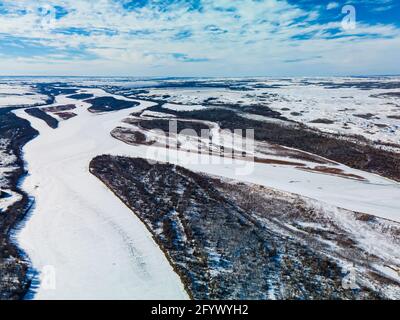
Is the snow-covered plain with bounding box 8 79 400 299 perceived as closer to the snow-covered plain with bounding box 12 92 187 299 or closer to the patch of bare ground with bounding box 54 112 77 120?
the snow-covered plain with bounding box 12 92 187 299

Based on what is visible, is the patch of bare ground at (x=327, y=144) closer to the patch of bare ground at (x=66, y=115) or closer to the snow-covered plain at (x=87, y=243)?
the snow-covered plain at (x=87, y=243)

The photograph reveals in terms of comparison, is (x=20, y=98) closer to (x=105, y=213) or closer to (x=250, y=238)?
(x=105, y=213)

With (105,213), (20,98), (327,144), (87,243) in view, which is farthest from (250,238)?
(20,98)

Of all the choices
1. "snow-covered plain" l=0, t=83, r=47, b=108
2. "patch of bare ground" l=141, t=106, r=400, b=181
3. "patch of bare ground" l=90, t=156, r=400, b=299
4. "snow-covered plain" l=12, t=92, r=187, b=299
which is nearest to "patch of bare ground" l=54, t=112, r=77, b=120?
"snow-covered plain" l=0, t=83, r=47, b=108

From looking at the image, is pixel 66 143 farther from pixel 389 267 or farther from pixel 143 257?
pixel 389 267

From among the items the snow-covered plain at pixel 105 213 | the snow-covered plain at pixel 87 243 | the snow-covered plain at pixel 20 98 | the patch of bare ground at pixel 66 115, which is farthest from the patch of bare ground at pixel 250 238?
the snow-covered plain at pixel 20 98
